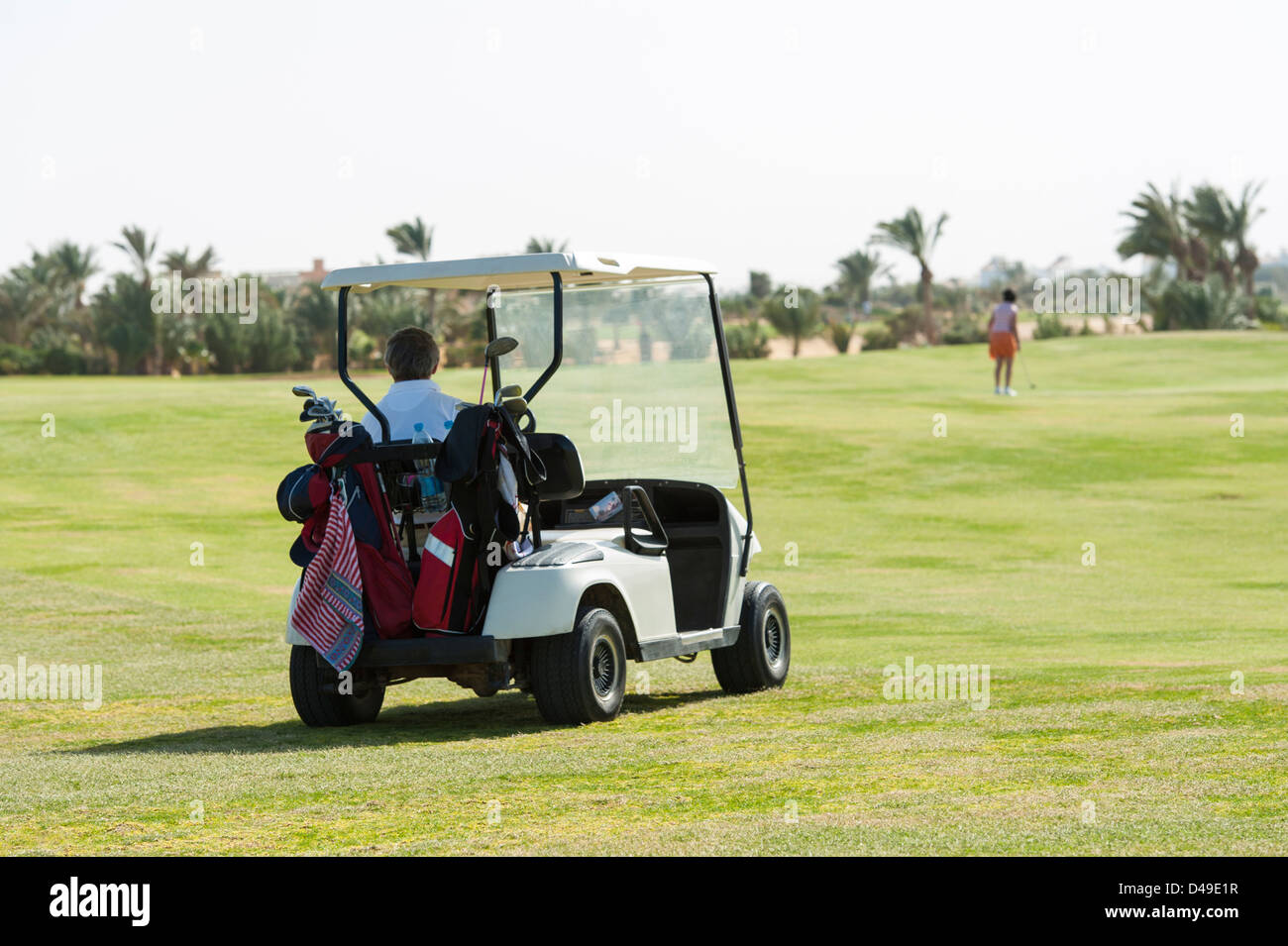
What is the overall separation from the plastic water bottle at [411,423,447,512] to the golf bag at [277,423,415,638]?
194mm

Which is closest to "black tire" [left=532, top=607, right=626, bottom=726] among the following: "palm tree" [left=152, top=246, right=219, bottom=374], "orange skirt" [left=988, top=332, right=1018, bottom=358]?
"orange skirt" [left=988, top=332, right=1018, bottom=358]

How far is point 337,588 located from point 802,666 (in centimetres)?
474

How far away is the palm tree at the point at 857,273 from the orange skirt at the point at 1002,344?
5345 cm

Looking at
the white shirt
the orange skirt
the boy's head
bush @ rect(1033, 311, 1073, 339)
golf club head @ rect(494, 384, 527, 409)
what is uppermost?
bush @ rect(1033, 311, 1073, 339)

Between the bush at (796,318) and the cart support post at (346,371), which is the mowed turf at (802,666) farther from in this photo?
the bush at (796,318)

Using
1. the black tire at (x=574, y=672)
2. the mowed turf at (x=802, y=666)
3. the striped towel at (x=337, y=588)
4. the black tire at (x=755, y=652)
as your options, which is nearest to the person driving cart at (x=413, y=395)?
the striped towel at (x=337, y=588)

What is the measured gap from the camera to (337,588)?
8258mm

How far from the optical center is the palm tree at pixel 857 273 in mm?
87750

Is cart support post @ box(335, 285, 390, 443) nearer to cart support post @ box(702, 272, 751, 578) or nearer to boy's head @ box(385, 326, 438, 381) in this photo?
boy's head @ box(385, 326, 438, 381)

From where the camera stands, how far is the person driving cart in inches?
331

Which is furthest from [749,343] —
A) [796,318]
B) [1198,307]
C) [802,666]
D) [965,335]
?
[802,666]

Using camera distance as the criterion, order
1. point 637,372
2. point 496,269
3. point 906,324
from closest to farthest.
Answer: point 496,269 < point 637,372 < point 906,324

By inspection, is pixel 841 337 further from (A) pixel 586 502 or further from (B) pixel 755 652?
(A) pixel 586 502
